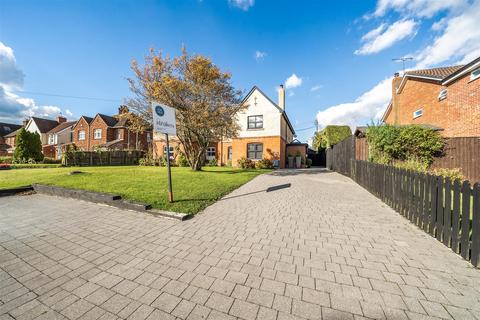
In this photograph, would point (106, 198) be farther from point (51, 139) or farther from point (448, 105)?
point (51, 139)

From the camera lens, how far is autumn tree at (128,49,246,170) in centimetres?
1191

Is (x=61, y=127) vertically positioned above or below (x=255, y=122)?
above

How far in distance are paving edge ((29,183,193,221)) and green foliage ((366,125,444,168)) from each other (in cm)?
1020

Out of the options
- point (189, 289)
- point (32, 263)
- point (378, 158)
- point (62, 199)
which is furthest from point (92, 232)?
point (378, 158)

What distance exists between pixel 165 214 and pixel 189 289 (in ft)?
9.12

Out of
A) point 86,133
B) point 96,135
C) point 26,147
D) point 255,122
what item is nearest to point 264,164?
point 255,122

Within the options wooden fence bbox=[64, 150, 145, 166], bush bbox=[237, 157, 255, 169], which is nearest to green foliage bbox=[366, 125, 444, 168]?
bush bbox=[237, 157, 255, 169]

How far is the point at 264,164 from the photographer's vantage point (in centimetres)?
2014

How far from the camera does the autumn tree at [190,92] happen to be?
469 inches

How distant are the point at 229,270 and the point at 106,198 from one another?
4914mm

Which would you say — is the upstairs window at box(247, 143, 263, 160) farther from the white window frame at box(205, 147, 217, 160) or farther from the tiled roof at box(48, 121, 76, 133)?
the tiled roof at box(48, 121, 76, 133)

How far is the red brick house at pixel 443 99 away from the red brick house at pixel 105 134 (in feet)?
114

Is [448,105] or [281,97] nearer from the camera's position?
[448,105]

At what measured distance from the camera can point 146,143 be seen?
34.9 meters
